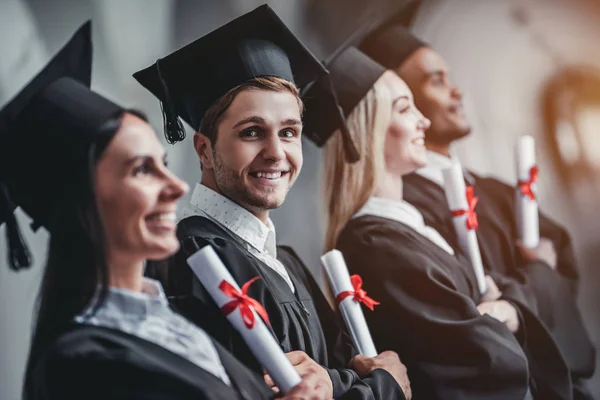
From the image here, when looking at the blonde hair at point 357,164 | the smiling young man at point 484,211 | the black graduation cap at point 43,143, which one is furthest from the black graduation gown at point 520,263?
the black graduation cap at point 43,143

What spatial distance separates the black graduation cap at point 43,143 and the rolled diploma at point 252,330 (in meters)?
0.44

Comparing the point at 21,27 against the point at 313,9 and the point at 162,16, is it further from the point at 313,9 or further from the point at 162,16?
the point at 313,9

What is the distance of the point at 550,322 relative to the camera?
Result: 3.27 metres

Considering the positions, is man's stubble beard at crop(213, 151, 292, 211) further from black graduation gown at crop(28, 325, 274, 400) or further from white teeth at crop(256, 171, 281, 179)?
black graduation gown at crop(28, 325, 274, 400)

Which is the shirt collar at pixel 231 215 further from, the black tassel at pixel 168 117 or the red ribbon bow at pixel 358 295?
the red ribbon bow at pixel 358 295

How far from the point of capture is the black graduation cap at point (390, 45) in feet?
10.2

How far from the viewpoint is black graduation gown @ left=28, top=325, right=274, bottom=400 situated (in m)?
1.68

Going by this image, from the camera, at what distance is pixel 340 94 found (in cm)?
288

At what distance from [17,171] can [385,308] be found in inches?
58.2

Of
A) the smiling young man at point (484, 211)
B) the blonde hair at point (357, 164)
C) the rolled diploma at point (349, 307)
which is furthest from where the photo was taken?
the smiling young man at point (484, 211)

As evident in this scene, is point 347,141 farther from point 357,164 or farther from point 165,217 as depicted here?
point 165,217

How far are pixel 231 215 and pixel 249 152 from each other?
21 cm

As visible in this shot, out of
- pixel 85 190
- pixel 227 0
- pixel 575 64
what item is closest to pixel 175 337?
pixel 85 190

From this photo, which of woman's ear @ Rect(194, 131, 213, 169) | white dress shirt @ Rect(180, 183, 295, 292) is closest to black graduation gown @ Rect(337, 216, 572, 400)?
white dress shirt @ Rect(180, 183, 295, 292)
